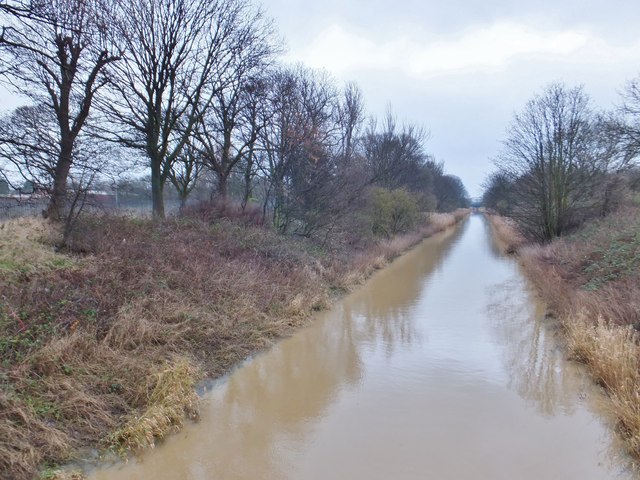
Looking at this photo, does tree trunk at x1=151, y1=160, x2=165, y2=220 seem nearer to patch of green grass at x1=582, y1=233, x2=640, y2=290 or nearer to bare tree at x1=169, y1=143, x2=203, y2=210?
bare tree at x1=169, y1=143, x2=203, y2=210

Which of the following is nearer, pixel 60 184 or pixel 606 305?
pixel 606 305

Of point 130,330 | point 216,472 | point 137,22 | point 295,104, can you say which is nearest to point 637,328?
point 216,472

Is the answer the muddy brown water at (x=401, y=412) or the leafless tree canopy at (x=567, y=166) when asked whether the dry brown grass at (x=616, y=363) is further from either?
the leafless tree canopy at (x=567, y=166)

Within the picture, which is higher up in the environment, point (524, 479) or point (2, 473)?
point (2, 473)

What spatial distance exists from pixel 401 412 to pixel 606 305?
196 inches

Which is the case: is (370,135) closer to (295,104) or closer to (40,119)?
(295,104)

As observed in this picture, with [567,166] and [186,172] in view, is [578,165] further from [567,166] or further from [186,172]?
[186,172]

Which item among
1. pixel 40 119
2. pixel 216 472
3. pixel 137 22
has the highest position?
pixel 137 22

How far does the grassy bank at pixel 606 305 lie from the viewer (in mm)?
5777

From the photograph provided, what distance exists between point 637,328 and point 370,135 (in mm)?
28824

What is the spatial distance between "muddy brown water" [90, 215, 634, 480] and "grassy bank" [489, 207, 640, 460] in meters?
0.35

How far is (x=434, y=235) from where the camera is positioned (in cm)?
3822

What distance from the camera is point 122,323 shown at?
6.74m

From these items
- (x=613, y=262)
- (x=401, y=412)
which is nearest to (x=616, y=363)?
(x=401, y=412)
